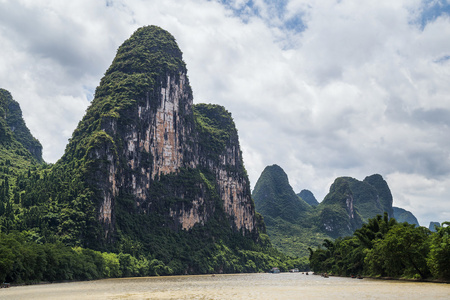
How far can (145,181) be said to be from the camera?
151 m

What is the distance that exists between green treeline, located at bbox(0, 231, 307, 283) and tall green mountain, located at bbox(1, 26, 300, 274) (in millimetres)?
1136

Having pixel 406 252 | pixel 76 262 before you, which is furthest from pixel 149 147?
pixel 406 252

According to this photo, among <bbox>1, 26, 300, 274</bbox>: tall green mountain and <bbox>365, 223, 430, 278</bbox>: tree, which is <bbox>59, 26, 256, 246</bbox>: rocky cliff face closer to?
<bbox>1, 26, 300, 274</bbox>: tall green mountain

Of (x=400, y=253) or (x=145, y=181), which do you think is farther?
(x=145, y=181)

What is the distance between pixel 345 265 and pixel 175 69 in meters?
114

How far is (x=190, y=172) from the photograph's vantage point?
574ft

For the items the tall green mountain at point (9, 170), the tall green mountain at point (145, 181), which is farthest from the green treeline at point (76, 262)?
the tall green mountain at point (9, 170)

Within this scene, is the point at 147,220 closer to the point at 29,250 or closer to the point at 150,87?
the point at 150,87

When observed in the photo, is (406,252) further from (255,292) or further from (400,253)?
(255,292)

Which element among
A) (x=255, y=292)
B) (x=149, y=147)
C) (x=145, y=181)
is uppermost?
(x=149, y=147)

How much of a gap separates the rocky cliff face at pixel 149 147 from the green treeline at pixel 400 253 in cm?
6693

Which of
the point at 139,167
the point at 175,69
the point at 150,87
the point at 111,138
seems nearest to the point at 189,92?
the point at 175,69

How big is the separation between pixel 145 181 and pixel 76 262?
70.1 metres

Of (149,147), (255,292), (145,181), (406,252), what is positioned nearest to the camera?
(255,292)
